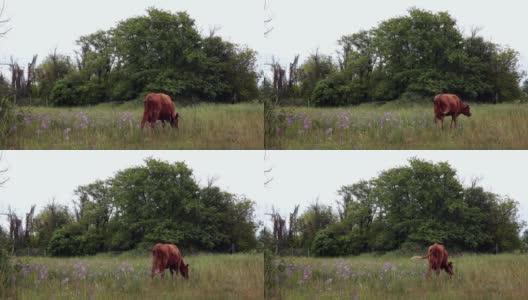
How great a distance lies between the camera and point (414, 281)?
1124 centimetres

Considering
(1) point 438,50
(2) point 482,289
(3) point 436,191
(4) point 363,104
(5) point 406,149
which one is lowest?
(2) point 482,289

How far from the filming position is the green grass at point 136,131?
35.7 feet

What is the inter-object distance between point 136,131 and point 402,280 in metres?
5.35

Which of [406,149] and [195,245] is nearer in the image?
[406,149]

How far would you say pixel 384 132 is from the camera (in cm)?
1084

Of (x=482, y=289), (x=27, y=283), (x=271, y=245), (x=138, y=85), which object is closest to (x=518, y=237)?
(x=482, y=289)

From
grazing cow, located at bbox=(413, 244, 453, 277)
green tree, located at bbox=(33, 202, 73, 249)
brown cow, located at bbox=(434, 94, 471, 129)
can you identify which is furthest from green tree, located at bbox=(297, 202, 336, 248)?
green tree, located at bbox=(33, 202, 73, 249)

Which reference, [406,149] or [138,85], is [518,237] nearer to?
[406,149]

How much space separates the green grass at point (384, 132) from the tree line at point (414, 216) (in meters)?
0.49

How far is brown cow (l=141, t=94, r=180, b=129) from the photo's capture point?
36.5 ft

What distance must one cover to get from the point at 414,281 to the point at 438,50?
416cm

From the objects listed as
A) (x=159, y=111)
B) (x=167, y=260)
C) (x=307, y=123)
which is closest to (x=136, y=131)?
(x=159, y=111)

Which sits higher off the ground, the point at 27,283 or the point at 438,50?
the point at 438,50

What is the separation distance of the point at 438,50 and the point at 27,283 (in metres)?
8.47
